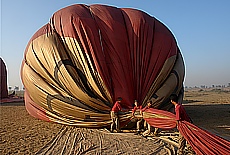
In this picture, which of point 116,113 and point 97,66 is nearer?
point 116,113

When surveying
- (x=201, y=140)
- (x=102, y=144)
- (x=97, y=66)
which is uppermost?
(x=201, y=140)

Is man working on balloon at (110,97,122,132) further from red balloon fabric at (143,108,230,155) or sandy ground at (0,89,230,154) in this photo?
red balloon fabric at (143,108,230,155)

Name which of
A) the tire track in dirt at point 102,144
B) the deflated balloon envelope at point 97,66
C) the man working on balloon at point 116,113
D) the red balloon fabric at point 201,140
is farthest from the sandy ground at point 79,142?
the red balloon fabric at point 201,140

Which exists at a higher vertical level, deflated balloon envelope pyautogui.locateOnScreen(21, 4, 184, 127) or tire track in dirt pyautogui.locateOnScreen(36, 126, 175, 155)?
deflated balloon envelope pyautogui.locateOnScreen(21, 4, 184, 127)

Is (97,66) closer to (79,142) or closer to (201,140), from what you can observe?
(79,142)

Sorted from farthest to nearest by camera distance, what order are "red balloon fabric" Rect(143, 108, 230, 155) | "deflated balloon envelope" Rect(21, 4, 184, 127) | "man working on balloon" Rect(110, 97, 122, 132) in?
"deflated balloon envelope" Rect(21, 4, 184, 127)
"man working on balloon" Rect(110, 97, 122, 132)
"red balloon fabric" Rect(143, 108, 230, 155)

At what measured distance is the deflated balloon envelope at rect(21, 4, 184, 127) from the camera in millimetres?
8047

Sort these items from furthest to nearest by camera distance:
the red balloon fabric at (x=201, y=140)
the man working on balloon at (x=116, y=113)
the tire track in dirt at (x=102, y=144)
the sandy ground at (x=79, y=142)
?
the man working on balloon at (x=116, y=113), the sandy ground at (x=79, y=142), the tire track in dirt at (x=102, y=144), the red balloon fabric at (x=201, y=140)

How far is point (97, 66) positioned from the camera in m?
8.07

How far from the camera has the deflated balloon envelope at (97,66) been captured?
8047 millimetres

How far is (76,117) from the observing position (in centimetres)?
819

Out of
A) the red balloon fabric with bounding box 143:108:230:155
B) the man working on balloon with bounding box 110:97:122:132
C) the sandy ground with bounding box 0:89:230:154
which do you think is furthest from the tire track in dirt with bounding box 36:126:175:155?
the red balloon fabric with bounding box 143:108:230:155

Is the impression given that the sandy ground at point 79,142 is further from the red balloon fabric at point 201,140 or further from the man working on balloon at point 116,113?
the red balloon fabric at point 201,140

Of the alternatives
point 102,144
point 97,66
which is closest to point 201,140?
point 102,144
